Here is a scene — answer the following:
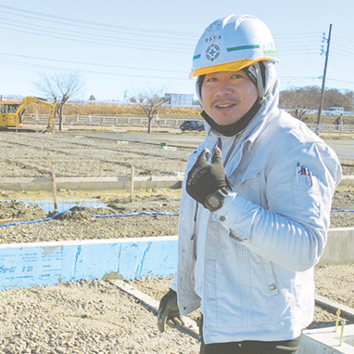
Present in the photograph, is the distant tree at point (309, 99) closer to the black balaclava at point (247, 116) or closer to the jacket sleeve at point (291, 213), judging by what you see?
the black balaclava at point (247, 116)

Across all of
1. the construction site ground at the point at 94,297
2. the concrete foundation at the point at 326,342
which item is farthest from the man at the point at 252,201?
the construction site ground at the point at 94,297

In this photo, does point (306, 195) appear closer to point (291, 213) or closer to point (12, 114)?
point (291, 213)

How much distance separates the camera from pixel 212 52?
1.86 metres

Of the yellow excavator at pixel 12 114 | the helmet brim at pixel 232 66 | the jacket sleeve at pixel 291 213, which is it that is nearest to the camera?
the jacket sleeve at pixel 291 213

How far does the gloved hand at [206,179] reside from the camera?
1.65m

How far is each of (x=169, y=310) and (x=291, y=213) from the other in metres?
1.00

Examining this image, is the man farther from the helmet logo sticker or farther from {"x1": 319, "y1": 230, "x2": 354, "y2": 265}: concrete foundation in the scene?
{"x1": 319, "y1": 230, "x2": 354, "y2": 265}: concrete foundation

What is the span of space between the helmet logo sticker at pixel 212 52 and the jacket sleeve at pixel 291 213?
482mm

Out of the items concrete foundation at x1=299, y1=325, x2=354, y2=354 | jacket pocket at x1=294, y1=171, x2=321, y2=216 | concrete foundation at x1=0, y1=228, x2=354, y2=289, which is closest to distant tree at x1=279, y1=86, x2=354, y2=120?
concrete foundation at x1=0, y1=228, x2=354, y2=289

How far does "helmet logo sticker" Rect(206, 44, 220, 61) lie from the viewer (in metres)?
1.85

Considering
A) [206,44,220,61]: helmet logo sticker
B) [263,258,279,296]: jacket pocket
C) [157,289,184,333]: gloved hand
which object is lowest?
[157,289,184,333]: gloved hand

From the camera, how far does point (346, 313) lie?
4555 mm

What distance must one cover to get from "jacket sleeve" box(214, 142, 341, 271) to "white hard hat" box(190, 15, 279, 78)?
42 centimetres

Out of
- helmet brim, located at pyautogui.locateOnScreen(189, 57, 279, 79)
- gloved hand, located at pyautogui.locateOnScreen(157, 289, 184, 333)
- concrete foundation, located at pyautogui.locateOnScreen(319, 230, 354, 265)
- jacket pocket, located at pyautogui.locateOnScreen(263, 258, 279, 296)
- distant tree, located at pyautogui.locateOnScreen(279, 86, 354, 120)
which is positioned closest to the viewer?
jacket pocket, located at pyautogui.locateOnScreen(263, 258, 279, 296)
